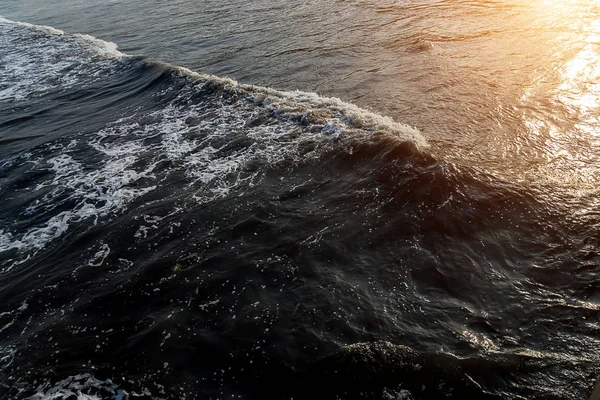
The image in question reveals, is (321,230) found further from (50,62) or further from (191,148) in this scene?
(50,62)

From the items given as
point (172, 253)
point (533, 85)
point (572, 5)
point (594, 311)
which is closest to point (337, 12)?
point (572, 5)

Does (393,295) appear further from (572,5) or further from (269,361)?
(572,5)

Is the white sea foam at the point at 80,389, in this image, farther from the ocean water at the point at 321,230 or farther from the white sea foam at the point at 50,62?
the white sea foam at the point at 50,62

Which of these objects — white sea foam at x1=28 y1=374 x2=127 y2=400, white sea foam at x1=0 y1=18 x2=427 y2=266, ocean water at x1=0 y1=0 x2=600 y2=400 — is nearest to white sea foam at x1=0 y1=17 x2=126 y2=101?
ocean water at x1=0 y1=0 x2=600 y2=400

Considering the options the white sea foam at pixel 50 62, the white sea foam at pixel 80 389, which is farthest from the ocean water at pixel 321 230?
the white sea foam at pixel 50 62

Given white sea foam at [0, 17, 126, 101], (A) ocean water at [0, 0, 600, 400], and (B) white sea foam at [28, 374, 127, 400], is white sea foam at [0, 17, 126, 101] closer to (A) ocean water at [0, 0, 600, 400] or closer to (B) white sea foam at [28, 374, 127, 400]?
(A) ocean water at [0, 0, 600, 400]

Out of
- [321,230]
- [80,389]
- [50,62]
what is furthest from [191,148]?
[50,62]

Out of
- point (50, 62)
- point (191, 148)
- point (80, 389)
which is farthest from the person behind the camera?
point (50, 62)

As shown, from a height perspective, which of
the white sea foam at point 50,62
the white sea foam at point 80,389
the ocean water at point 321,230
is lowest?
the white sea foam at point 80,389
